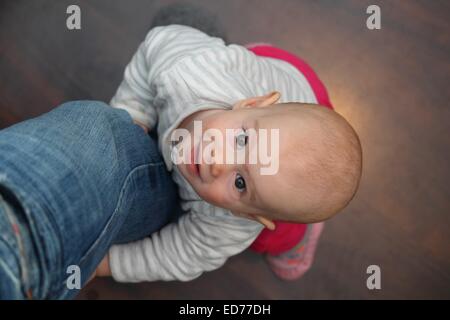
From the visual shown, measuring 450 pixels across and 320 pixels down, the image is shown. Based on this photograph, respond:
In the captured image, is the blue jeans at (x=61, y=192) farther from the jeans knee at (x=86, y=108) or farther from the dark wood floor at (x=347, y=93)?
the dark wood floor at (x=347, y=93)

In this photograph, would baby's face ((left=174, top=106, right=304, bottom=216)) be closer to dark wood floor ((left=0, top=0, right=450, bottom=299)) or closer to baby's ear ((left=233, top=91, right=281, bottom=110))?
baby's ear ((left=233, top=91, right=281, bottom=110))

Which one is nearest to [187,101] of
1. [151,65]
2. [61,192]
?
[151,65]

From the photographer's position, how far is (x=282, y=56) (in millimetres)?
922

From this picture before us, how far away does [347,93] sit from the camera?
0.96 metres

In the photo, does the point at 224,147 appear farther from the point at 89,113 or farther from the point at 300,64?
the point at 300,64

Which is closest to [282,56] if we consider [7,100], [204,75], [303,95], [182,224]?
[303,95]

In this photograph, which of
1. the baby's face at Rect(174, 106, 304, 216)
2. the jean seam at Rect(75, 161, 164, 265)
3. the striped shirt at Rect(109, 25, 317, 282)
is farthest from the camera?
the striped shirt at Rect(109, 25, 317, 282)

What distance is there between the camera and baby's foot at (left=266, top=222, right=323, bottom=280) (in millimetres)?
927

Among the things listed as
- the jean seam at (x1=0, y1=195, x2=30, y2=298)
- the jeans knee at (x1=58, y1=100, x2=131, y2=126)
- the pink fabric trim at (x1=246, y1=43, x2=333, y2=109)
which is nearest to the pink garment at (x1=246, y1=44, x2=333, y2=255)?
the pink fabric trim at (x1=246, y1=43, x2=333, y2=109)

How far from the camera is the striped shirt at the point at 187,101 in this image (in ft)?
2.27

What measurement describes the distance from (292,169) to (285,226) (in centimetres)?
34

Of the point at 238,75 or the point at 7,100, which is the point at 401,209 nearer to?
the point at 238,75

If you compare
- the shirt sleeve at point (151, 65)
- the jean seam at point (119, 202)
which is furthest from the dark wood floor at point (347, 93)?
the jean seam at point (119, 202)

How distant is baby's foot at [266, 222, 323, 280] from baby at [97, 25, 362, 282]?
207mm
